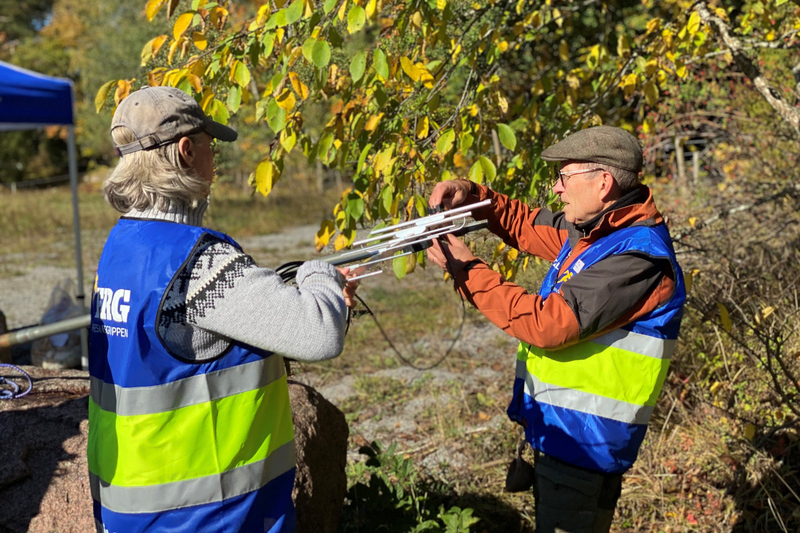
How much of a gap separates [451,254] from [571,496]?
0.86 m

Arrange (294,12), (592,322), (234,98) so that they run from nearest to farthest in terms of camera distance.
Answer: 1. (592,322)
2. (294,12)
3. (234,98)

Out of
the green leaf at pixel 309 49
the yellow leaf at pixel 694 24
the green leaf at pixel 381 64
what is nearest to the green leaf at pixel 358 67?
the green leaf at pixel 381 64

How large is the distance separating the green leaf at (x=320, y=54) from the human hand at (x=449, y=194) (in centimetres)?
57

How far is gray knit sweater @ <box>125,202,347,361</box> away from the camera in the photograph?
1.47m

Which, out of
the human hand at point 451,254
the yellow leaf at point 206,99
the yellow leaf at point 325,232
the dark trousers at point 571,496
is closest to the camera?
the human hand at point 451,254

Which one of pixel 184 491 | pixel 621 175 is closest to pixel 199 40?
pixel 621 175

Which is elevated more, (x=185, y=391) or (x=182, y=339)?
(x=182, y=339)

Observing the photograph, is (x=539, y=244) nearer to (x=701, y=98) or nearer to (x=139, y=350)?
(x=139, y=350)

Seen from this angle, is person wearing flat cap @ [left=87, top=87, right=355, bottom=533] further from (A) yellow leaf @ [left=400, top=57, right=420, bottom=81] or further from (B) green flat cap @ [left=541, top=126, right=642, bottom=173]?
(A) yellow leaf @ [left=400, top=57, right=420, bottom=81]

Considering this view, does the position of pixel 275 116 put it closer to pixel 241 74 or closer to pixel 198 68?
pixel 241 74

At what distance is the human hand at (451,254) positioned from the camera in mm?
2014

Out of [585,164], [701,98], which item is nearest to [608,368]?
[585,164]

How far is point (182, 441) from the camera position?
5.11ft

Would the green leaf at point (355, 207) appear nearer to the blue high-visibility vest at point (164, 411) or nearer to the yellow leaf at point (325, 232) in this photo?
the yellow leaf at point (325, 232)
